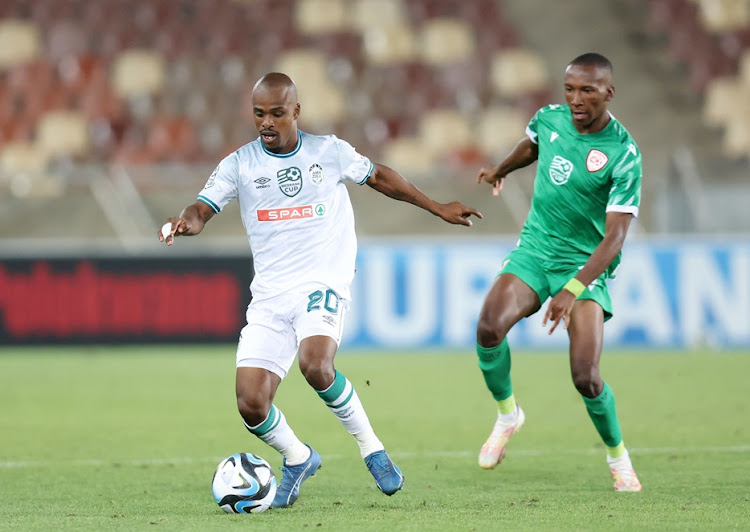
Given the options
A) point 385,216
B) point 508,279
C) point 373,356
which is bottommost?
point 373,356

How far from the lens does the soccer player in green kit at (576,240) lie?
6.48 m

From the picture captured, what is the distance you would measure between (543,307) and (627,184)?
26.1 ft

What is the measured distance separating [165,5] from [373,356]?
9022mm

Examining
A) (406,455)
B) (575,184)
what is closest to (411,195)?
(575,184)

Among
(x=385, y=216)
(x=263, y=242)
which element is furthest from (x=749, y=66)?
(x=263, y=242)

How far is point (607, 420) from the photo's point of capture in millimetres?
6566

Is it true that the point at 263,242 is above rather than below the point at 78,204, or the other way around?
above

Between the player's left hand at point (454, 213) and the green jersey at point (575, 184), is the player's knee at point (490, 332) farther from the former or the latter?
the player's left hand at point (454, 213)

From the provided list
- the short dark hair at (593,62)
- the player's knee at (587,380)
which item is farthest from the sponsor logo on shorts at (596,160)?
the player's knee at (587,380)

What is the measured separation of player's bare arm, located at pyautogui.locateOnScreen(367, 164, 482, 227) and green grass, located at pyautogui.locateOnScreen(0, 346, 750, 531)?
98 cm

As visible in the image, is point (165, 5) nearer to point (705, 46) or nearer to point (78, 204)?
point (78, 204)

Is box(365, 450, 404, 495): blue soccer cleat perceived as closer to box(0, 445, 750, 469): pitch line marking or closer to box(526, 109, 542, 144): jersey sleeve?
box(0, 445, 750, 469): pitch line marking

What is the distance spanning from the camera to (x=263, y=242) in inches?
248

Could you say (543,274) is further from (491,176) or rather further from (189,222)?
(189,222)
